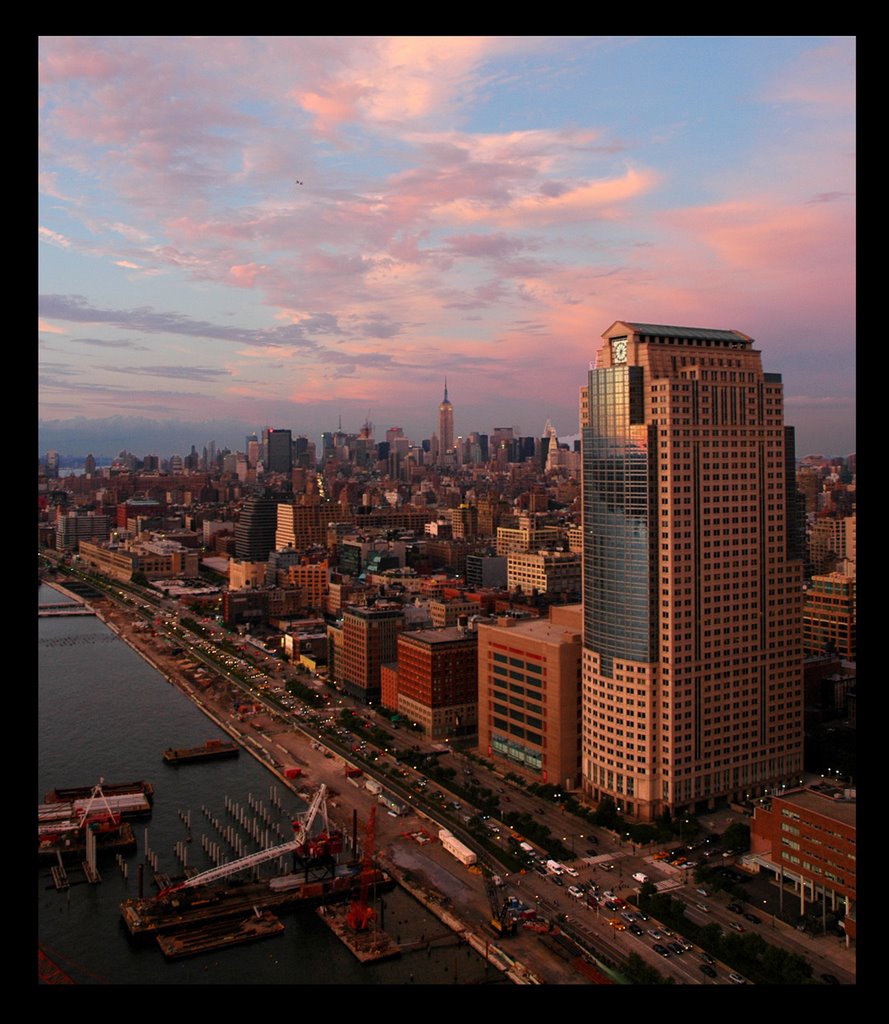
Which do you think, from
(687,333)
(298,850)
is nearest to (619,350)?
(687,333)

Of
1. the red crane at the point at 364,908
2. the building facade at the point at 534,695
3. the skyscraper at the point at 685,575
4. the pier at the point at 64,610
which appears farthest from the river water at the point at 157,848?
the pier at the point at 64,610

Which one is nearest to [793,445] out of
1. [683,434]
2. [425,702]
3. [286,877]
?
[683,434]

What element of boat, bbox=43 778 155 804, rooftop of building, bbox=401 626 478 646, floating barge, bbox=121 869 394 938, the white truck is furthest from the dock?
rooftop of building, bbox=401 626 478 646

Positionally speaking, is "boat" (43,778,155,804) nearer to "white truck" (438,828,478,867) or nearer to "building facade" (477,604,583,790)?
"white truck" (438,828,478,867)

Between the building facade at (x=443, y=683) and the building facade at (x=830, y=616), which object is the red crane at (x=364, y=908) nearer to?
the building facade at (x=443, y=683)

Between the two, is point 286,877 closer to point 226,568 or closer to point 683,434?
point 683,434

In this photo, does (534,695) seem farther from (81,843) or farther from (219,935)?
(81,843)
